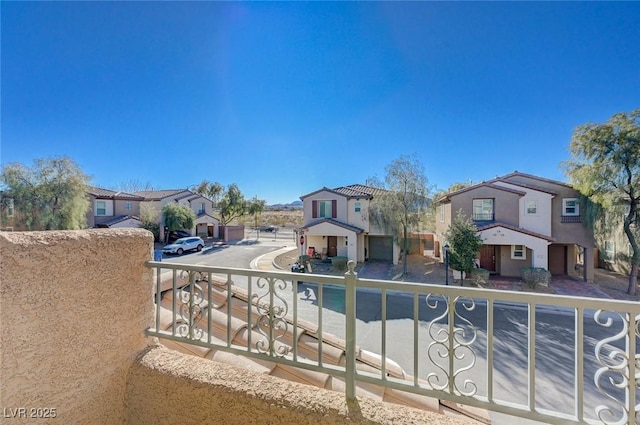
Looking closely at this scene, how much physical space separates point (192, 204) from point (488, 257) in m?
31.7

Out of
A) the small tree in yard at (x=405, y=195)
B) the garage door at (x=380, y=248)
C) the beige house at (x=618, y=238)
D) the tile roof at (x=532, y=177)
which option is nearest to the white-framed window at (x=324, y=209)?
the garage door at (x=380, y=248)

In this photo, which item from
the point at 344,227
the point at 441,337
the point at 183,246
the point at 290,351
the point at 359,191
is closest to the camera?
the point at 441,337

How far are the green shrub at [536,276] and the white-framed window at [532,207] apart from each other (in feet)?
11.7

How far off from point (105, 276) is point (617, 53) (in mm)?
17055

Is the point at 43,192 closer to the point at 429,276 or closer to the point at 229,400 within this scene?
the point at 229,400

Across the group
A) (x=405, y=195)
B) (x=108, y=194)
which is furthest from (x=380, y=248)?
(x=108, y=194)

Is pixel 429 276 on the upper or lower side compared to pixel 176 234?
lower

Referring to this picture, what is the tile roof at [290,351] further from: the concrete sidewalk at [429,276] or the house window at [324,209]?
the house window at [324,209]

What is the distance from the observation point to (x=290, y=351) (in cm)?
247

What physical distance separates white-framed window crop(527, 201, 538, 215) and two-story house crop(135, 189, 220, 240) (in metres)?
30.8

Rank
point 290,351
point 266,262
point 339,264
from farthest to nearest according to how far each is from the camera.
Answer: point 266,262
point 339,264
point 290,351

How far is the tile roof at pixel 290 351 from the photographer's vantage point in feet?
7.28

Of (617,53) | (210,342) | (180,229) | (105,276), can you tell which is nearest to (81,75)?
(105,276)

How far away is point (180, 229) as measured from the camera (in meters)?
28.5
